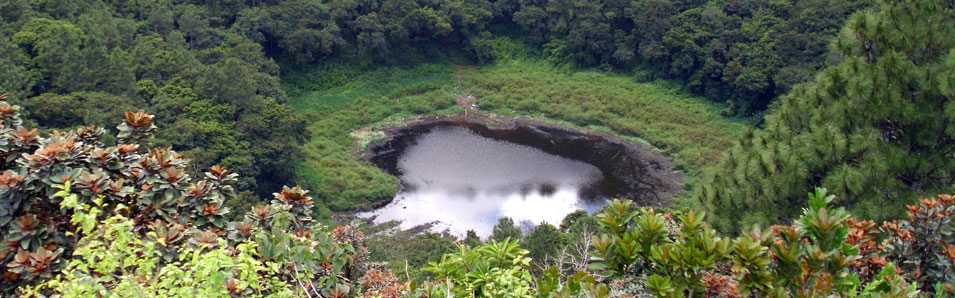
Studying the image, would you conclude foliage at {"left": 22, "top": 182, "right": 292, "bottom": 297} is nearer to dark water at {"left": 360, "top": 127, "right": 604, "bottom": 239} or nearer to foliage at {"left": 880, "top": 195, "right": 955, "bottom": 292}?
foliage at {"left": 880, "top": 195, "right": 955, "bottom": 292}

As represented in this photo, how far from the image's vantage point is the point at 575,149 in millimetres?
24516

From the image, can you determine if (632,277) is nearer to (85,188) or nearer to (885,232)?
(885,232)

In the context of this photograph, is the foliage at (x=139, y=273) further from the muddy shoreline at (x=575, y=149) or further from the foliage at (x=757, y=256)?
the muddy shoreline at (x=575, y=149)

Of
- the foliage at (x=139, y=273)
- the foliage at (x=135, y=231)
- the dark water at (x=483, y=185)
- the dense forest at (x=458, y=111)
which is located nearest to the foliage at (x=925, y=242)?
the dense forest at (x=458, y=111)

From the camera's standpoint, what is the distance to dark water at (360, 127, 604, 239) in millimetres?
19406

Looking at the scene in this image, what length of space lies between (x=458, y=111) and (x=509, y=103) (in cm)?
211

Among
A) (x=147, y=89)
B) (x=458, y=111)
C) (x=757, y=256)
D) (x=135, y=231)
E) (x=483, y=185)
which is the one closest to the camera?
(x=757, y=256)

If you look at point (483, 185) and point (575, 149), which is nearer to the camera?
point (483, 185)

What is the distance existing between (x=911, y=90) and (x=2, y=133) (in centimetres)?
833

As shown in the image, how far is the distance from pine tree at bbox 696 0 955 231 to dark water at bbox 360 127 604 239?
11.3 meters

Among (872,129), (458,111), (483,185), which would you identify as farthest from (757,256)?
(458,111)

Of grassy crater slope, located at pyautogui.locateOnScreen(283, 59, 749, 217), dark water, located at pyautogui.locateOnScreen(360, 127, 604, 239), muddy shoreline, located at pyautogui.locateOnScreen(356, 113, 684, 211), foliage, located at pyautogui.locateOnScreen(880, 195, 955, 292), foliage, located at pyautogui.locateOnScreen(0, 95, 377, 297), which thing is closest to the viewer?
foliage, located at pyautogui.locateOnScreen(0, 95, 377, 297)

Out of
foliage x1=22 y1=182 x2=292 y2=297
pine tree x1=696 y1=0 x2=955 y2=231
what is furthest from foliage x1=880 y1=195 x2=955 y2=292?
foliage x1=22 y1=182 x2=292 y2=297

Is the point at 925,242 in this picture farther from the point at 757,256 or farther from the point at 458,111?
the point at 458,111
